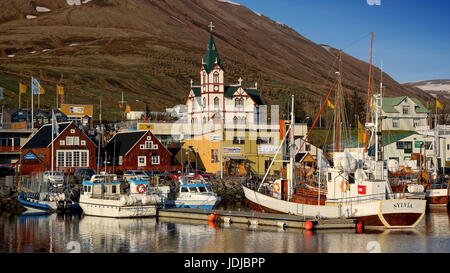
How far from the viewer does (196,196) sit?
54688 millimetres

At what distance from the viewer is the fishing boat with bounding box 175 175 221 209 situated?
5447 centimetres

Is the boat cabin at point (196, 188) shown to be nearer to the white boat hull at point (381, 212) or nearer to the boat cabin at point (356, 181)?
the white boat hull at point (381, 212)

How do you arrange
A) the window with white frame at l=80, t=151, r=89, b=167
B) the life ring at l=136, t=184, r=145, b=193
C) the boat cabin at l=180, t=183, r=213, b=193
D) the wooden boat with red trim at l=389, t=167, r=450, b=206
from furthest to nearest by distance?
the window with white frame at l=80, t=151, r=89, b=167
the wooden boat with red trim at l=389, t=167, r=450, b=206
the boat cabin at l=180, t=183, r=213, b=193
the life ring at l=136, t=184, r=145, b=193

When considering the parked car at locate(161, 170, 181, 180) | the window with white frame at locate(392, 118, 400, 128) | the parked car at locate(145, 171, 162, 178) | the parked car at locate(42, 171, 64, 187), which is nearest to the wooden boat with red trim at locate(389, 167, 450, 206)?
the parked car at locate(161, 170, 181, 180)

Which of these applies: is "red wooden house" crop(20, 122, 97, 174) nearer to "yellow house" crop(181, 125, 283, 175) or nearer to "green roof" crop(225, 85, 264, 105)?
"yellow house" crop(181, 125, 283, 175)

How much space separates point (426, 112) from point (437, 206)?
5250 cm

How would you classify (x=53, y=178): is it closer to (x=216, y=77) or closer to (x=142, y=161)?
(x=142, y=161)

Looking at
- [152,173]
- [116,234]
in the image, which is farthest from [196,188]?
[152,173]

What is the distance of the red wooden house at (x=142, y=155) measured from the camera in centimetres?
7450

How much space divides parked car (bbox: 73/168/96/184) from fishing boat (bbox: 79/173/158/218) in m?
9.48

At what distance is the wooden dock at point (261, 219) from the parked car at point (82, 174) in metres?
16.3

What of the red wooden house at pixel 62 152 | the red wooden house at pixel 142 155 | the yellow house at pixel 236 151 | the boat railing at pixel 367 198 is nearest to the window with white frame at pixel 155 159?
the red wooden house at pixel 142 155

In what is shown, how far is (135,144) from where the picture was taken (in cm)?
7481
